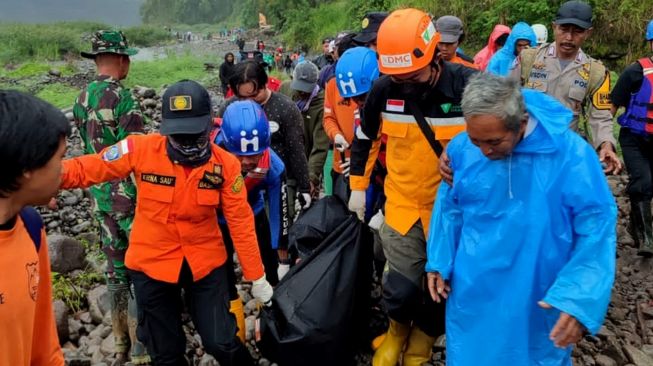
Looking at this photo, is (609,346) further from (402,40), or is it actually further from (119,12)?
(119,12)

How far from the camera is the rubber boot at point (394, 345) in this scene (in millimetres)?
3244

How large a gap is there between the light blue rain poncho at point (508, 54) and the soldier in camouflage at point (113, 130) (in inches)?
129

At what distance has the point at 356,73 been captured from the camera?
365cm

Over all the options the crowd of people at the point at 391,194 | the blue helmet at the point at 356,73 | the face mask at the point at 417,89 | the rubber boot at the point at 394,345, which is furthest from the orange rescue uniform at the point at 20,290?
the blue helmet at the point at 356,73

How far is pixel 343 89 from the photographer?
3713mm

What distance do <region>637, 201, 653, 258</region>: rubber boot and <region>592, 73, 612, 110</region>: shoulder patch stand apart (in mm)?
1300

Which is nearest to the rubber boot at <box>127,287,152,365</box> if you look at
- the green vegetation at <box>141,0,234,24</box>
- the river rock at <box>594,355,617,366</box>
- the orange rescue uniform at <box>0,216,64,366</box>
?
the orange rescue uniform at <box>0,216,64,366</box>

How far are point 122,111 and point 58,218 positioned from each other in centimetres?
471

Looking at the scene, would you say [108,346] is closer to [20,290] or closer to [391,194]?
[391,194]

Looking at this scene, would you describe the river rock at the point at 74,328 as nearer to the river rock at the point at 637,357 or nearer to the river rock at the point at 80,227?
the river rock at the point at 80,227

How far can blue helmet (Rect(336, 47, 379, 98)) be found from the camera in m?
3.65

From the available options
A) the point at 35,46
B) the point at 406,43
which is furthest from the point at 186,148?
the point at 35,46

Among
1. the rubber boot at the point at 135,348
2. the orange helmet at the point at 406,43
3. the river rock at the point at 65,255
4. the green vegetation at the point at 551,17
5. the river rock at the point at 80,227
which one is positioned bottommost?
the river rock at the point at 80,227

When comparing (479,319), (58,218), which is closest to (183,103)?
(479,319)
